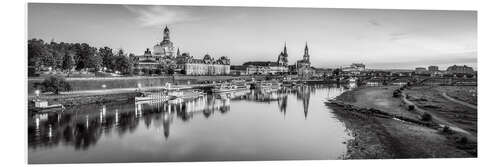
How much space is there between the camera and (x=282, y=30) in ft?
35.1

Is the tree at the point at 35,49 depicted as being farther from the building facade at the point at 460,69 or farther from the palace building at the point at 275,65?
the building facade at the point at 460,69

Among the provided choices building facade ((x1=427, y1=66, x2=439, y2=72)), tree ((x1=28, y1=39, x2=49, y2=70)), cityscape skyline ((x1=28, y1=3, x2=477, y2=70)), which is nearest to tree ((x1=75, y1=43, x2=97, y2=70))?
tree ((x1=28, y1=39, x2=49, y2=70))

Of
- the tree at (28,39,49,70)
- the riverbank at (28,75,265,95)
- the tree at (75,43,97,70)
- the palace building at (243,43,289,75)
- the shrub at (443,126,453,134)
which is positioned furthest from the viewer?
the riverbank at (28,75,265,95)

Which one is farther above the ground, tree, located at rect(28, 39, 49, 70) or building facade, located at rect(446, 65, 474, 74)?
tree, located at rect(28, 39, 49, 70)

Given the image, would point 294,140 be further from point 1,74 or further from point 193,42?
point 1,74

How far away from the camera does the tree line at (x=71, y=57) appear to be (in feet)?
33.3

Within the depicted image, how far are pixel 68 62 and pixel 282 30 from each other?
34.7 feet

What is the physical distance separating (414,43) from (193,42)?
6.80 meters

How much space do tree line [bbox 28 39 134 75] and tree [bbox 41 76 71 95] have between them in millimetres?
510

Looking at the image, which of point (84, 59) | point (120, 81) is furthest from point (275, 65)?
point (84, 59)

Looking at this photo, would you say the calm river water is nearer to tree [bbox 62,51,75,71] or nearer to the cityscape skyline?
tree [bbox 62,51,75,71]

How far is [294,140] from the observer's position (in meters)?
9.92

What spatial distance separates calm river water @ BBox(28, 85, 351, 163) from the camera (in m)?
8.47

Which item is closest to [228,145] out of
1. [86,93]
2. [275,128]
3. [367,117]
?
[275,128]
